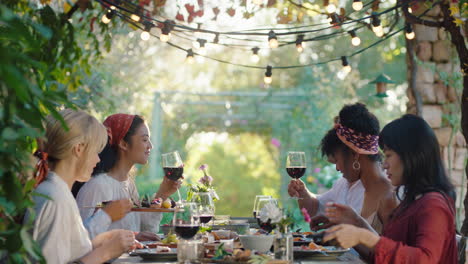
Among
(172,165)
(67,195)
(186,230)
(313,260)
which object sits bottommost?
(313,260)

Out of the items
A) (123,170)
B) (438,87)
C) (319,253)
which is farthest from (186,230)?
(438,87)

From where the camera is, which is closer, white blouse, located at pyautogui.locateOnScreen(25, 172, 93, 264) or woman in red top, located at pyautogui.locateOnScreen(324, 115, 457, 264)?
white blouse, located at pyautogui.locateOnScreen(25, 172, 93, 264)

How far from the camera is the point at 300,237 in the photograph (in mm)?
3084

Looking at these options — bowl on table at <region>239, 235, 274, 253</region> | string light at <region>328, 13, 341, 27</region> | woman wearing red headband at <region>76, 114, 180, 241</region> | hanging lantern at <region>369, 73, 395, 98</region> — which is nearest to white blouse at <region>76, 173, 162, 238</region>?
woman wearing red headband at <region>76, 114, 180, 241</region>

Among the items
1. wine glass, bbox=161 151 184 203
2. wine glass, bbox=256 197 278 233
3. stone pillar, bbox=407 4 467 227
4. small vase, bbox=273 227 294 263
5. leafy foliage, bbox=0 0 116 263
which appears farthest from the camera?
stone pillar, bbox=407 4 467 227

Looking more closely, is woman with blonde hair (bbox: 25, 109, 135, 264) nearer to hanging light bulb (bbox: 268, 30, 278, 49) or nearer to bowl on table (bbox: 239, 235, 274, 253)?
bowl on table (bbox: 239, 235, 274, 253)

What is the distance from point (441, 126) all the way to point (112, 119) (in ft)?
10.5

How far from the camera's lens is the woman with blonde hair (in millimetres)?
2148

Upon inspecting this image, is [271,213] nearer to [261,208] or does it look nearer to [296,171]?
[261,208]

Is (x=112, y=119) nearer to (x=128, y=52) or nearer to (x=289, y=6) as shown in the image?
(x=289, y=6)

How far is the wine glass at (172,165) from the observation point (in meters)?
3.49

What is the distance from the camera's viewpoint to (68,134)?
2361mm

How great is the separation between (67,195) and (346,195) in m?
2.16

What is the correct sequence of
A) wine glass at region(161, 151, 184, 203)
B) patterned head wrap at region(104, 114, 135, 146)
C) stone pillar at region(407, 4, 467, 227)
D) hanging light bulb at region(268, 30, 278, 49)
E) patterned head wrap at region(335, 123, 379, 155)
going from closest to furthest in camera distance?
wine glass at region(161, 151, 184, 203)
patterned head wrap at region(335, 123, 379, 155)
patterned head wrap at region(104, 114, 135, 146)
hanging light bulb at region(268, 30, 278, 49)
stone pillar at region(407, 4, 467, 227)
